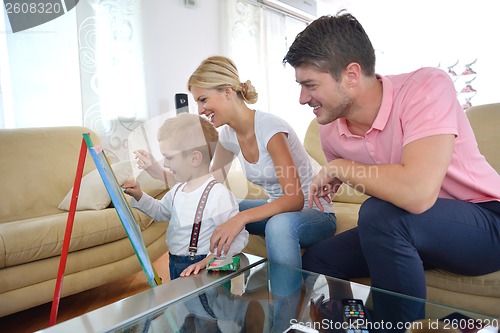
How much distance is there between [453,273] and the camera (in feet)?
2.85

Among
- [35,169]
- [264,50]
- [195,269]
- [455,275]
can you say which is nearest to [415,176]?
[455,275]

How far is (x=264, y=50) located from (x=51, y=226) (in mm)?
2531

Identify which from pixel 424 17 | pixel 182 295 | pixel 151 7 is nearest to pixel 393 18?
pixel 424 17

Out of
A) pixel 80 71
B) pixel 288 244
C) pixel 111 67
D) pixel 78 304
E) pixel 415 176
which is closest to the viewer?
pixel 415 176

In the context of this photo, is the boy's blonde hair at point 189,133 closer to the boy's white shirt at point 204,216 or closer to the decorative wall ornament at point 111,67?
the boy's white shirt at point 204,216

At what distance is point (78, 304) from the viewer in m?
1.38

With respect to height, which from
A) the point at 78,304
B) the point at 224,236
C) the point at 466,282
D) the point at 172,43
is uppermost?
the point at 172,43

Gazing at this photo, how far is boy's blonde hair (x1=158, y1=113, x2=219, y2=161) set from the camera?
92 centimetres

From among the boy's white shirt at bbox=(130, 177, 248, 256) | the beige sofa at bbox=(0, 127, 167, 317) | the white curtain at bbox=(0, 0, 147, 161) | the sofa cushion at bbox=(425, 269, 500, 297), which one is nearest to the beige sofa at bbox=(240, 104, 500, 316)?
the sofa cushion at bbox=(425, 269, 500, 297)

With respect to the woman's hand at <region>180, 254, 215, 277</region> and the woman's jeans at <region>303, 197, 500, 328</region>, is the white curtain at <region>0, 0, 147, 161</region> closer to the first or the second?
the woman's hand at <region>180, 254, 215, 277</region>

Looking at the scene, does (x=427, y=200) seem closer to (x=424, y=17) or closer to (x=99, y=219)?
(x=99, y=219)

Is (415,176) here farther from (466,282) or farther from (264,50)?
(264,50)

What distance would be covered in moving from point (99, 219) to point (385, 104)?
3.35 feet

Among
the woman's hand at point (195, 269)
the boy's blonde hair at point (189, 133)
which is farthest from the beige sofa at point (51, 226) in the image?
the woman's hand at point (195, 269)
